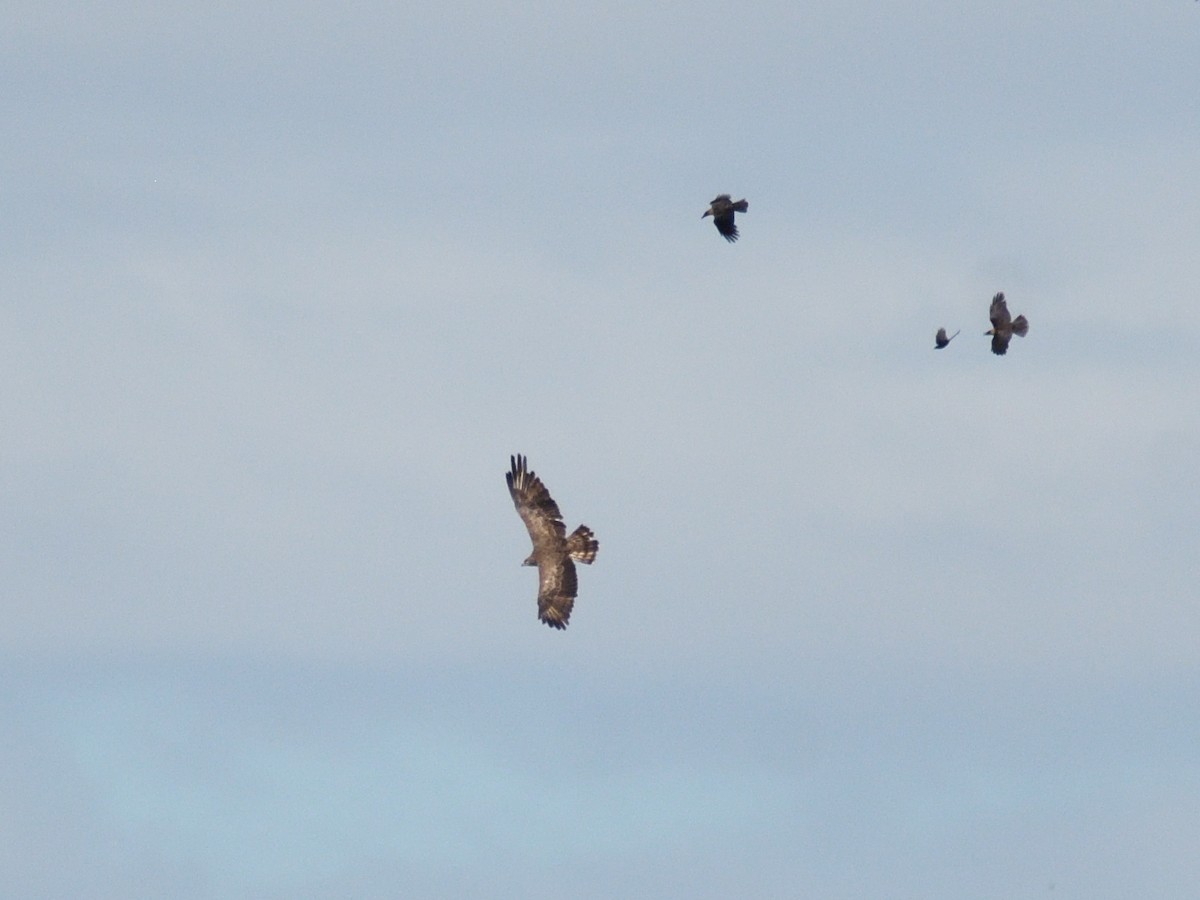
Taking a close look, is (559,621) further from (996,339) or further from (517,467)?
(996,339)

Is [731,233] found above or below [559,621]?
above

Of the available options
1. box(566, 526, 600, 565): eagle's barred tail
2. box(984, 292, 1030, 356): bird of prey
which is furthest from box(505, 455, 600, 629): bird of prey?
box(984, 292, 1030, 356): bird of prey

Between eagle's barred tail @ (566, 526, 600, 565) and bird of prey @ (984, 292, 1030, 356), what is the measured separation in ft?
57.8

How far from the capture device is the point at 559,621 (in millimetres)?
113188

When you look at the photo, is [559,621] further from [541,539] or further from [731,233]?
[731,233]

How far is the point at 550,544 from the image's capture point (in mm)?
112688

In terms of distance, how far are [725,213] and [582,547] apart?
36.9ft

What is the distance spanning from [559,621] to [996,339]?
19379 millimetres

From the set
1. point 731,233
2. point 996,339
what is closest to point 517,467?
point 731,233

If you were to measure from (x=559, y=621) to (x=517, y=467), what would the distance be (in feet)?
15.9

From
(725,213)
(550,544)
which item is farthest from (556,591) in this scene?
(725,213)

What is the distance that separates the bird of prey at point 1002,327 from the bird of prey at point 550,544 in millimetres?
17796

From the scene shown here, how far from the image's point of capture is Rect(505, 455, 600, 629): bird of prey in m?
112

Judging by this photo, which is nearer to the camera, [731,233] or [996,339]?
[731,233]
